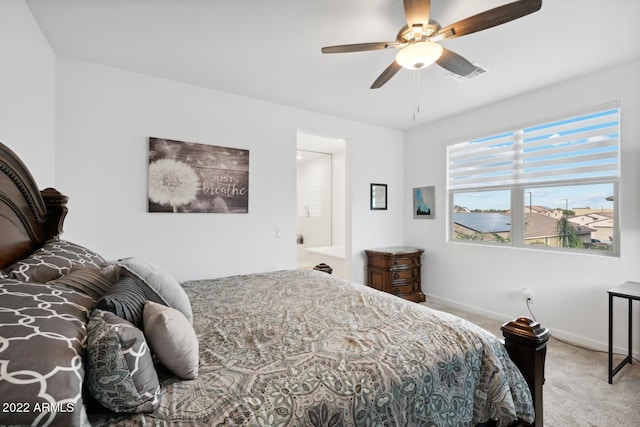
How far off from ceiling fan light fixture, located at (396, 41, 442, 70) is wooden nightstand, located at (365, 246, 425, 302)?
103 inches

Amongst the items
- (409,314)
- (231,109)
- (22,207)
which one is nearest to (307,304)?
(409,314)

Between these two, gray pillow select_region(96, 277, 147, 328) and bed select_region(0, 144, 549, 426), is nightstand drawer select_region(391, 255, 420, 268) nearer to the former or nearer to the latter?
bed select_region(0, 144, 549, 426)

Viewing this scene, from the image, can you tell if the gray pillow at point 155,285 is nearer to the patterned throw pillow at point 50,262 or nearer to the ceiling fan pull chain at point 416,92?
the patterned throw pillow at point 50,262

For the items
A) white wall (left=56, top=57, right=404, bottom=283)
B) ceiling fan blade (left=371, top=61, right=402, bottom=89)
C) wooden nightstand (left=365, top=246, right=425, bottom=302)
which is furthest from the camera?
wooden nightstand (left=365, top=246, right=425, bottom=302)

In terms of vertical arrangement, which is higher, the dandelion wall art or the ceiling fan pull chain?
the ceiling fan pull chain

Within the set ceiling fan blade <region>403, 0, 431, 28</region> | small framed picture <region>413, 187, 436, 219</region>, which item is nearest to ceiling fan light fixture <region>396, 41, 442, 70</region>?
ceiling fan blade <region>403, 0, 431, 28</region>

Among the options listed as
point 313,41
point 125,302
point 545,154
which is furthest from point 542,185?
point 125,302

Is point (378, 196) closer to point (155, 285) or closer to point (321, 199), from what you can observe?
point (321, 199)

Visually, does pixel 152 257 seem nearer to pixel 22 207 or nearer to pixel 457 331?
pixel 22 207

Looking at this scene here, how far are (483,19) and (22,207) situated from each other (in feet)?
8.60

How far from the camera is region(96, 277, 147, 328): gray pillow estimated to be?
3.16 feet

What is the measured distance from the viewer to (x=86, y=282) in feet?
3.94

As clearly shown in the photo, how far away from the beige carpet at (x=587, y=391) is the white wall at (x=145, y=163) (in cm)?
265

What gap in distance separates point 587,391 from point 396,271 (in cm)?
216
